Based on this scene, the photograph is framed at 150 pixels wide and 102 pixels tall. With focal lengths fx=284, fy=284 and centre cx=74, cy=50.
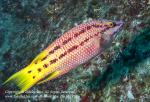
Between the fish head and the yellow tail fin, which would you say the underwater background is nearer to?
the fish head

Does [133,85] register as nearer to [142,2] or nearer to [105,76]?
[105,76]

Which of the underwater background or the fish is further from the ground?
the fish

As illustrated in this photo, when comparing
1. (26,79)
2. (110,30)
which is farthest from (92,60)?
(26,79)

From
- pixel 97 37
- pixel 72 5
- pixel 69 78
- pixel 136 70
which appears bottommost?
pixel 69 78

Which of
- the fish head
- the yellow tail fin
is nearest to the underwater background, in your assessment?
the fish head

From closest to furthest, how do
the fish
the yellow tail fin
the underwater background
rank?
the fish
the yellow tail fin
the underwater background

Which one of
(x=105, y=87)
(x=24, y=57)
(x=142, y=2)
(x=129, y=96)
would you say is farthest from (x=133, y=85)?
(x=24, y=57)
